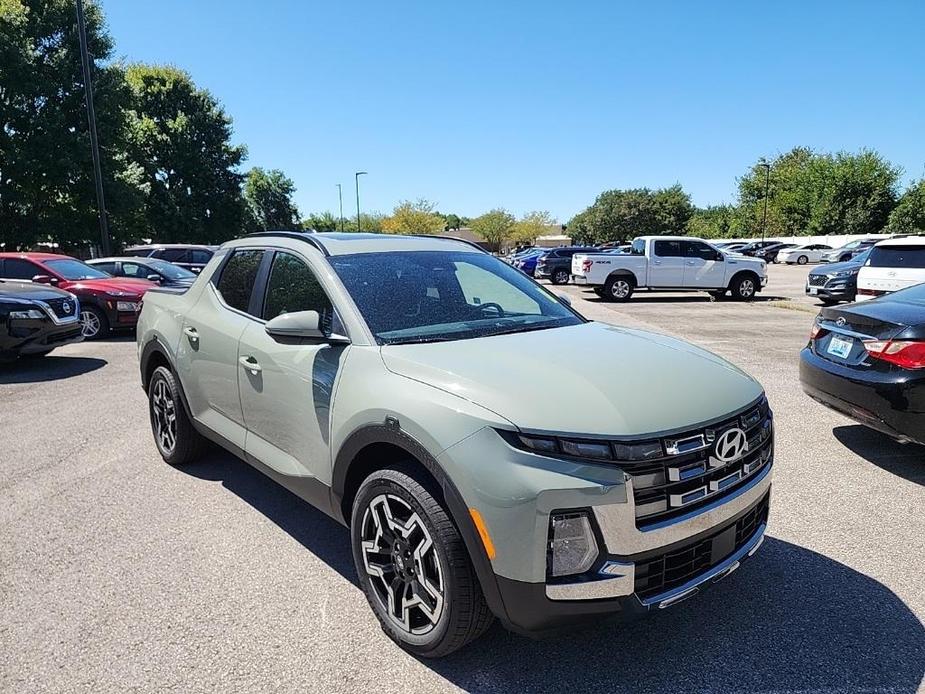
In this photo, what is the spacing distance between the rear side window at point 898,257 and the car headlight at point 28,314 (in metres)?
14.8

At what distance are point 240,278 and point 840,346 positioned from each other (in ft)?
15.1

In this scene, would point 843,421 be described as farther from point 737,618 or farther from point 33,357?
point 33,357

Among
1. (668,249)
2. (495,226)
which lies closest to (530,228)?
(495,226)

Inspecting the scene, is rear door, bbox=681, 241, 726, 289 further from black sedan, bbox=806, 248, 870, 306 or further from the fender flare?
the fender flare

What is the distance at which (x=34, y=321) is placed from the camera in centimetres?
819

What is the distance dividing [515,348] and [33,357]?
988 cm

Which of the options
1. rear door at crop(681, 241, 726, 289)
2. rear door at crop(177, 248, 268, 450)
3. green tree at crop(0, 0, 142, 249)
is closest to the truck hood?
rear door at crop(177, 248, 268, 450)

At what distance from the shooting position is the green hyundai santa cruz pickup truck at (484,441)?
2.06 meters

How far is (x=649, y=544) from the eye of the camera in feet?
6.97

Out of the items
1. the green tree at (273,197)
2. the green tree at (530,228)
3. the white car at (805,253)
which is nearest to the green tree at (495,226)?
the green tree at (530,228)

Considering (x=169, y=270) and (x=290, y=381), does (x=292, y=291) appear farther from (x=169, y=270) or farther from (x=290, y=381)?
(x=169, y=270)

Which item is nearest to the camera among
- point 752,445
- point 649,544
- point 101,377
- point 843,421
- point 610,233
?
point 649,544

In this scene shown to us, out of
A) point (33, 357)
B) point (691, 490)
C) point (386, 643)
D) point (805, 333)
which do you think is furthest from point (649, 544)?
point (805, 333)

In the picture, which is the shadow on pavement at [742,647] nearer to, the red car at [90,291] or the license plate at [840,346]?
the license plate at [840,346]
